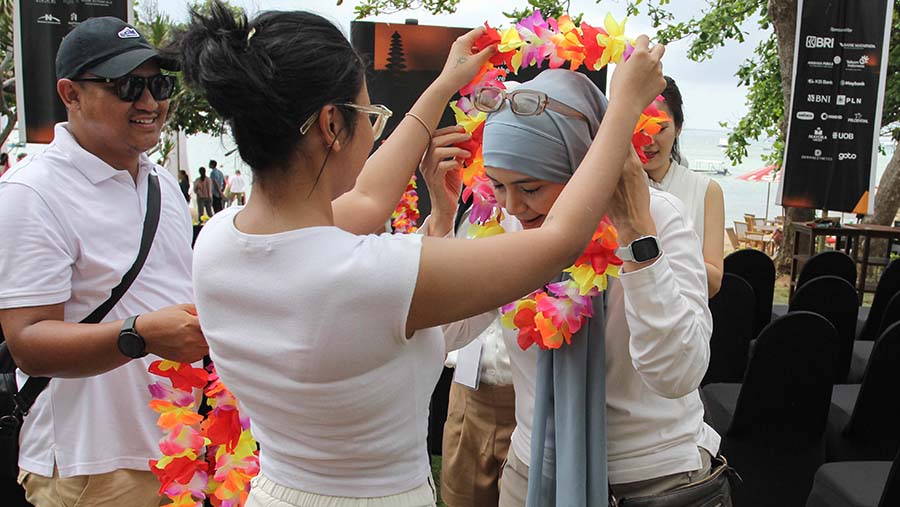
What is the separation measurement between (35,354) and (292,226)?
96 cm

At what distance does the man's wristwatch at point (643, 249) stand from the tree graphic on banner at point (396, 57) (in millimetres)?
4283

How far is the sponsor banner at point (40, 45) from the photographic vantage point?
16.0ft

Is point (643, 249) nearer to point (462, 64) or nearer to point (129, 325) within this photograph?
point (462, 64)

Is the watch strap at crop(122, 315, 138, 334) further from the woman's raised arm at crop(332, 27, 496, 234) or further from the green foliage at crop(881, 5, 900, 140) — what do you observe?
the green foliage at crop(881, 5, 900, 140)

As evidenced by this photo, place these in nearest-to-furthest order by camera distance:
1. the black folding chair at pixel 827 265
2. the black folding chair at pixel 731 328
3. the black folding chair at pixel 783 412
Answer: the black folding chair at pixel 783 412
the black folding chair at pixel 731 328
the black folding chair at pixel 827 265

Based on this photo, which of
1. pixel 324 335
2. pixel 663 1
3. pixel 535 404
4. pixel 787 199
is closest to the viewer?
pixel 324 335

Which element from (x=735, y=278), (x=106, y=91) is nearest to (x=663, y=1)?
(x=735, y=278)

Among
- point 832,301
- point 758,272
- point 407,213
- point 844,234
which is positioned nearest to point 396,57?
point 407,213

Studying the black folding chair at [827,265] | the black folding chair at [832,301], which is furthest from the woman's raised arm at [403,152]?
the black folding chair at [827,265]

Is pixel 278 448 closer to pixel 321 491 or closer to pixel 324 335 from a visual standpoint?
pixel 321 491

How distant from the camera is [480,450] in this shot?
2510 millimetres

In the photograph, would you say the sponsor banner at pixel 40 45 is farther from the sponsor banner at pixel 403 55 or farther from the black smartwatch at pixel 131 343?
the black smartwatch at pixel 131 343

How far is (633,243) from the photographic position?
1.41m

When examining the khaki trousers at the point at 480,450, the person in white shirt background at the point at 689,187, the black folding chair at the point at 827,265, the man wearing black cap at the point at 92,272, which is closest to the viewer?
the man wearing black cap at the point at 92,272
